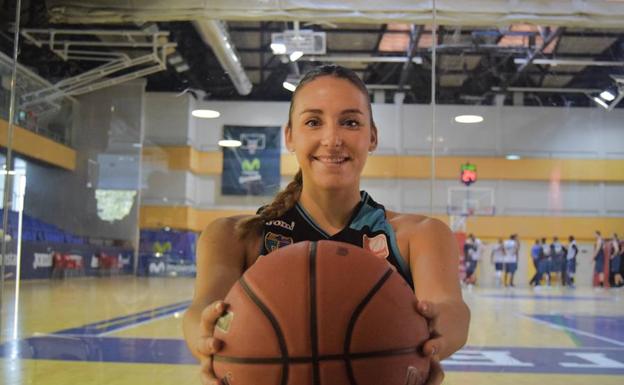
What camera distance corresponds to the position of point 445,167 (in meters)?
6.28

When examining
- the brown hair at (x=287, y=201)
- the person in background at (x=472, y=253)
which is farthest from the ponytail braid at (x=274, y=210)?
the person in background at (x=472, y=253)

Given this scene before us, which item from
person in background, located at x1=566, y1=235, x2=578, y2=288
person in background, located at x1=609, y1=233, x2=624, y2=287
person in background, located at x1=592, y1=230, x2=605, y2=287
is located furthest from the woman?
person in background, located at x1=566, y1=235, x2=578, y2=288

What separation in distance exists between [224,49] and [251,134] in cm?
68

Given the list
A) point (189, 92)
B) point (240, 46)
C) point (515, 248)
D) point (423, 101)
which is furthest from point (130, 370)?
point (515, 248)

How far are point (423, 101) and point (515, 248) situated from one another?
346 cm

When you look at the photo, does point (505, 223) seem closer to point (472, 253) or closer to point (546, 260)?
point (472, 253)

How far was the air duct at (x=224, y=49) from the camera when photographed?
4.82 m

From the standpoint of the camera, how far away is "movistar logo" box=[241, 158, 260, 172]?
5145 mm

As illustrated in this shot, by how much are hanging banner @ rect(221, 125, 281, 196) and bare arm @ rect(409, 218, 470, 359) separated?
3.36m

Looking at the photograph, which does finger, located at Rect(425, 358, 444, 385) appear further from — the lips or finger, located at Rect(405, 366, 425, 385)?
the lips

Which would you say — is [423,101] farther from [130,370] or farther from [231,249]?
[231,249]

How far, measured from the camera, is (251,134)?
5199 mm

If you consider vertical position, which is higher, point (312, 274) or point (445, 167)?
point (445, 167)

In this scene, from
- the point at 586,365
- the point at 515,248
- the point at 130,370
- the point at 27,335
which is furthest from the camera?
the point at 515,248
